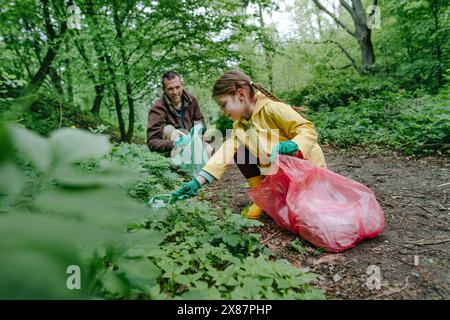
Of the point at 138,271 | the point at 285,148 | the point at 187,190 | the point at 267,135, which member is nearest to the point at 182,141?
the point at 267,135

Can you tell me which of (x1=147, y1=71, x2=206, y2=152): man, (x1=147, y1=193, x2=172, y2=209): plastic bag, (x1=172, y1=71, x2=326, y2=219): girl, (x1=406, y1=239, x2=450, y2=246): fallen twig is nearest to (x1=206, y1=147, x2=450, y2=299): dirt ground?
(x1=406, y1=239, x2=450, y2=246): fallen twig

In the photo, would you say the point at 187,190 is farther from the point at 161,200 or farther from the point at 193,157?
the point at 193,157

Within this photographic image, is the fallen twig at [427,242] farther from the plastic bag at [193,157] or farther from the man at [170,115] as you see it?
the man at [170,115]

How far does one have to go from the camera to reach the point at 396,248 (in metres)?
1.71

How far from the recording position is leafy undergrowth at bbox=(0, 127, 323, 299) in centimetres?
31

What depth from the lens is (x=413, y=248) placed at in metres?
1.69

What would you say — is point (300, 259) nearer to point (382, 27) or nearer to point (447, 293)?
point (447, 293)

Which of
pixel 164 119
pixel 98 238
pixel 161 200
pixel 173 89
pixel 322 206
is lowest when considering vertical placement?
pixel 322 206

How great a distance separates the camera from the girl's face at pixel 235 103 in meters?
2.20

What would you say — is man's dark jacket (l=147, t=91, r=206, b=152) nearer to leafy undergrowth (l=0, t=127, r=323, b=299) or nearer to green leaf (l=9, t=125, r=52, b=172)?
leafy undergrowth (l=0, t=127, r=323, b=299)

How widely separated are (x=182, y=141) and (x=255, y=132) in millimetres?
1284

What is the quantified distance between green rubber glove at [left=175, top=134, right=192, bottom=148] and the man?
0.14ft

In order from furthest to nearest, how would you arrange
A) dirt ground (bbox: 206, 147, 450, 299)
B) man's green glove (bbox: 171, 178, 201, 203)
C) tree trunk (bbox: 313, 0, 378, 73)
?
tree trunk (bbox: 313, 0, 378, 73) → man's green glove (bbox: 171, 178, 201, 203) → dirt ground (bbox: 206, 147, 450, 299)

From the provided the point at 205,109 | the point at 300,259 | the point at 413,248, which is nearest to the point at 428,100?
the point at 413,248
